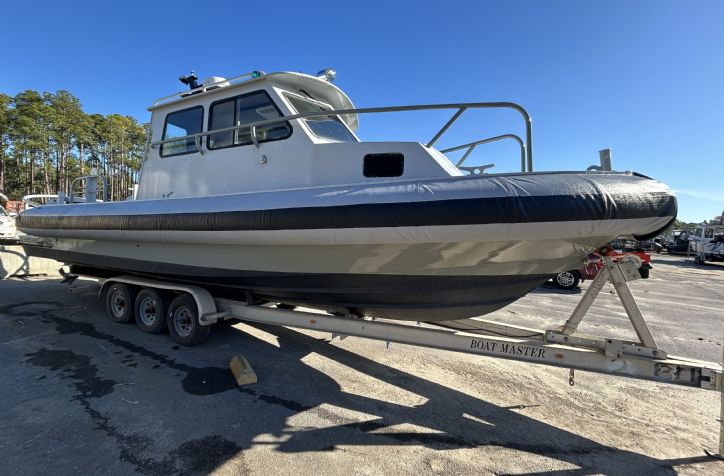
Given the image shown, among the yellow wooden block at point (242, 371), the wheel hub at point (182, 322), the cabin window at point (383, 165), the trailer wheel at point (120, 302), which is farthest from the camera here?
the trailer wheel at point (120, 302)

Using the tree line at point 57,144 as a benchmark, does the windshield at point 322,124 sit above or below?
below

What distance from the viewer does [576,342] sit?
2852 mm

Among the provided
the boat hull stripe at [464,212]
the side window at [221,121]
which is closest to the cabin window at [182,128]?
the side window at [221,121]

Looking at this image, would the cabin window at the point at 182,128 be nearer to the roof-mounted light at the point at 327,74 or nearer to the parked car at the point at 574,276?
the roof-mounted light at the point at 327,74

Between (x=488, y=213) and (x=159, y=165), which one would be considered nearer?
(x=488, y=213)

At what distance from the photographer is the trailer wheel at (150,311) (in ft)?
14.7

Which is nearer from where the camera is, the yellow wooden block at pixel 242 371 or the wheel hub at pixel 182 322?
the yellow wooden block at pixel 242 371

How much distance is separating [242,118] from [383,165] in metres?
1.98

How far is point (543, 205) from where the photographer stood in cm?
237

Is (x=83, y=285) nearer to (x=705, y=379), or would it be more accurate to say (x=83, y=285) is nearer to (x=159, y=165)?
(x=159, y=165)

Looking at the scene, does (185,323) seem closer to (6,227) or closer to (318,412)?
(318,412)

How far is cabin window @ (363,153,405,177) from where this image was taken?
316cm

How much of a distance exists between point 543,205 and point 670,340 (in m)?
4.55

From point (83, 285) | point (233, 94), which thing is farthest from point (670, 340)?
point (83, 285)
